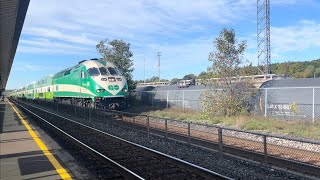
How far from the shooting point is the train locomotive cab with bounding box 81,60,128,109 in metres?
23.9

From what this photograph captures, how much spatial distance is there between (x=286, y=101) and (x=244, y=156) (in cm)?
1013

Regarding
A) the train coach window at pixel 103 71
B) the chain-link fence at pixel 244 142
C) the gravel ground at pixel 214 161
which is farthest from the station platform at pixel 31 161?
the train coach window at pixel 103 71

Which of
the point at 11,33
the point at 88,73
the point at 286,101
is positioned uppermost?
the point at 11,33

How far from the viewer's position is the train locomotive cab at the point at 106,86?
78.3 ft

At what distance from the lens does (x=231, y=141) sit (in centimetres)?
1253

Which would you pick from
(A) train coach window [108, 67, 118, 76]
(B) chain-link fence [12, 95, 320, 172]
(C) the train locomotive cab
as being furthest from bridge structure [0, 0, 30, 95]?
(B) chain-link fence [12, 95, 320, 172]

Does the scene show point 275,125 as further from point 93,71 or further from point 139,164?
point 93,71

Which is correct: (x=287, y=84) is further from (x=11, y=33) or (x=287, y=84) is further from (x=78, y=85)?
(x=11, y=33)

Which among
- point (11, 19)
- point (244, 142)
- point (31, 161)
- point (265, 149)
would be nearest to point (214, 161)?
point (265, 149)

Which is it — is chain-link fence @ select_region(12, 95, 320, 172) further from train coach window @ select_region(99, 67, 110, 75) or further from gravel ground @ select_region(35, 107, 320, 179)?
train coach window @ select_region(99, 67, 110, 75)

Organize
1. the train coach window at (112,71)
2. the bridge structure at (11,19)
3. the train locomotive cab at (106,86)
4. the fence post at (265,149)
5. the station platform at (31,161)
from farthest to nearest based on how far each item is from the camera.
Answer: the train coach window at (112,71) → the train locomotive cab at (106,86) → the bridge structure at (11,19) → the fence post at (265,149) → the station platform at (31,161)

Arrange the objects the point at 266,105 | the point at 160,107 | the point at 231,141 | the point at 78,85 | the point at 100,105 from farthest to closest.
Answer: the point at 160,107 → the point at 78,85 → the point at 100,105 → the point at 266,105 → the point at 231,141

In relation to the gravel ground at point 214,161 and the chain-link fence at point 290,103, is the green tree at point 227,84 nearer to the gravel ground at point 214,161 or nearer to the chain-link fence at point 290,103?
the chain-link fence at point 290,103

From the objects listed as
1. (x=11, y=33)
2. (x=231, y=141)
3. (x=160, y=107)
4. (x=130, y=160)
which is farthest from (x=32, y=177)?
(x=160, y=107)
